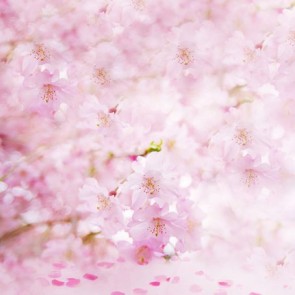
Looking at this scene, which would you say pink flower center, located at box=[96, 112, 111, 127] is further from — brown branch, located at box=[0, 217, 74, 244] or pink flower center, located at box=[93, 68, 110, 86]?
brown branch, located at box=[0, 217, 74, 244]

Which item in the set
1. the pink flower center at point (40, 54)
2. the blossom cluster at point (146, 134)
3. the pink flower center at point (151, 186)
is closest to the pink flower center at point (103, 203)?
the blossom cluster at point (146, 134)

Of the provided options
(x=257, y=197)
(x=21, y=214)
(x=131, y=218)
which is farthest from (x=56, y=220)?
(x=257, y=197)

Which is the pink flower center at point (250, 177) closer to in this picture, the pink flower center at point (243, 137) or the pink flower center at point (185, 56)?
the pink flower center at point (243, 137)

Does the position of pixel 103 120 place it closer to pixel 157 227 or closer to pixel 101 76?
pixel 101 76

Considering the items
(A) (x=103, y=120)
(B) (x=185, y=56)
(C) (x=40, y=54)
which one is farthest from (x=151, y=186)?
(C) (x=40, y=54)

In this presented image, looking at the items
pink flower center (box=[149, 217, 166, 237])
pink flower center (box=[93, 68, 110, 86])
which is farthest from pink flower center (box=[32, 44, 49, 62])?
pink flower center (box=[149, 217, 166, 237])

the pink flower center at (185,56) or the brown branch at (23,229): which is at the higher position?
the pink flower center at (185,56)

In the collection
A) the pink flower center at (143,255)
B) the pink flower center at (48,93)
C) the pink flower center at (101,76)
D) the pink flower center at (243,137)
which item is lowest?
the pink flower center at (143,255)

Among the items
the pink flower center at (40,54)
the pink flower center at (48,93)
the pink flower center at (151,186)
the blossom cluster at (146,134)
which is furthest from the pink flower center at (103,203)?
the pink flower center at (40,54)

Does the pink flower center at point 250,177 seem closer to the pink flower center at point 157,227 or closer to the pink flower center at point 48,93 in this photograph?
the pink flower center at point 157,227
